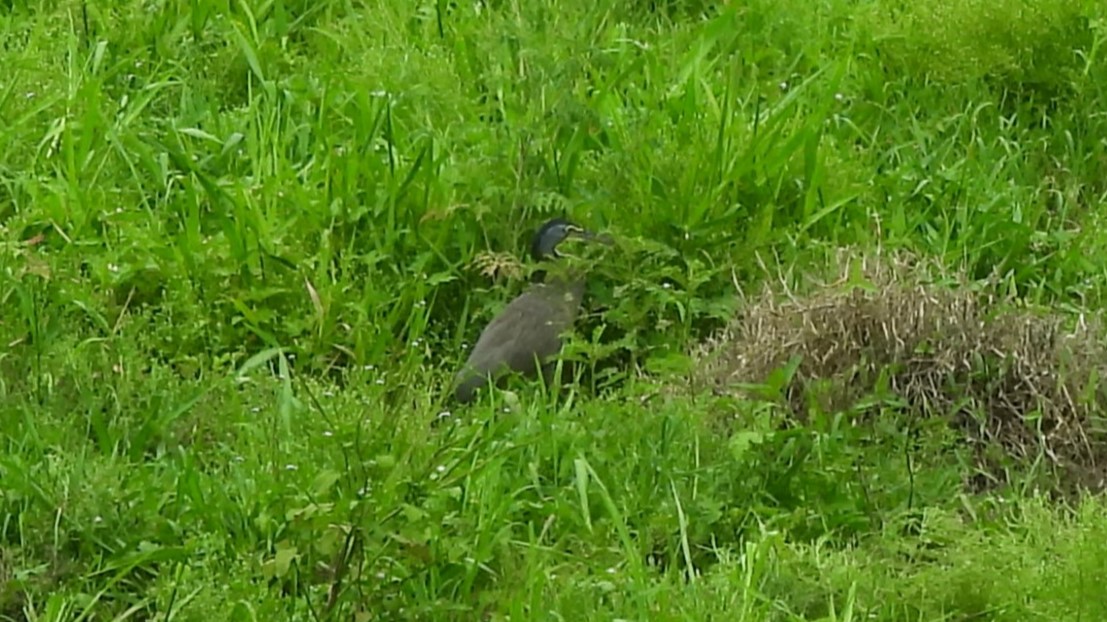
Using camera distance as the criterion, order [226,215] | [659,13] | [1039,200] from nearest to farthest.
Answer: [226,215]
[1039,200]
[659,13]

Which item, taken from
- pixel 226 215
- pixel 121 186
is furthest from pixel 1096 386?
pixel 121 186

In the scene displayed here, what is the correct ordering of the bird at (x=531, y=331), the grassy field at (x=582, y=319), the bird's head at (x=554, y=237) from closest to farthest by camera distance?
the grassy field at (x=582, y=319)
the bird at (x=531, y=331)
the bird's head at (x=554, y=237)

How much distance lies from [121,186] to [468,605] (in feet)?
7.76

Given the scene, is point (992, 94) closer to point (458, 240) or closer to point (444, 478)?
point (458, 240)

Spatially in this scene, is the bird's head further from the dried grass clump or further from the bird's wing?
the dried grass clump

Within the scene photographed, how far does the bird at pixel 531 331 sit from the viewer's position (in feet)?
16.8

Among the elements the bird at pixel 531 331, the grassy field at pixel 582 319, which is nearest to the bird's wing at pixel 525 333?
the bird at pixel 531 331

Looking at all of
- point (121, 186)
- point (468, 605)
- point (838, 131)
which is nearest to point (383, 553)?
point (468, 605)

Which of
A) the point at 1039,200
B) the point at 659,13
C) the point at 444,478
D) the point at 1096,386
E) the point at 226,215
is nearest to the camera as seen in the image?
the point at 444,478

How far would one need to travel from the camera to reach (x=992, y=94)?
251 inches

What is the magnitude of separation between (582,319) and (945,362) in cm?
107

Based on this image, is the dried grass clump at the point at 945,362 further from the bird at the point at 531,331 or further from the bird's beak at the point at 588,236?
the bird's beak at the point at 588,236

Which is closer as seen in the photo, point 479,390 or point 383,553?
point 383,553

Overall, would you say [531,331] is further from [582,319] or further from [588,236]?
[588,236]
